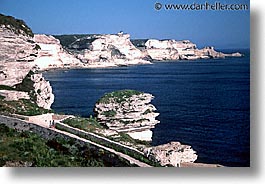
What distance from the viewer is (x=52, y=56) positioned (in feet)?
13.7

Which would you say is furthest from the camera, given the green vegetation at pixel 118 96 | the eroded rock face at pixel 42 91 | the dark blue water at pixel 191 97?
the eroded rock face at pixel 42 91

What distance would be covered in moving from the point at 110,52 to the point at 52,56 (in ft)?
1.55

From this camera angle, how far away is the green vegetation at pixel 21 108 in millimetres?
3959

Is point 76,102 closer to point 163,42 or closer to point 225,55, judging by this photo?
point 163,42

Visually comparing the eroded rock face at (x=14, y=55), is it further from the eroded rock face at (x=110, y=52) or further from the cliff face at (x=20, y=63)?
the eroded rock face at (x=110, y=52)

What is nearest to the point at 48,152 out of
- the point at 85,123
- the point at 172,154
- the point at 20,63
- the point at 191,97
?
the point at 85,123

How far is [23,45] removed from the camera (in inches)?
163

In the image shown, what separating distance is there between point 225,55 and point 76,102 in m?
1.16

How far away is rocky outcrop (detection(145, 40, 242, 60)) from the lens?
399 centimetres

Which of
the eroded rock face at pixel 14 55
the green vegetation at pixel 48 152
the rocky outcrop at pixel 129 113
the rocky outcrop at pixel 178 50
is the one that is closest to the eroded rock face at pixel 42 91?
the eroded rock face at pixel 14 55

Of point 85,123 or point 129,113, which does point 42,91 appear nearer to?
point 85,123

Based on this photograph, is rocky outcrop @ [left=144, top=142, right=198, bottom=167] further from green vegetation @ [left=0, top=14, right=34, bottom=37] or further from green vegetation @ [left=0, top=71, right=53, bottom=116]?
green vegetation @ [left=0, top=14, right=34, bottom=37]

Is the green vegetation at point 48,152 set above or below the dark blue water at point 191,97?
below

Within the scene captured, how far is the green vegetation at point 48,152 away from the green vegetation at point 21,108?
0.43 feet
